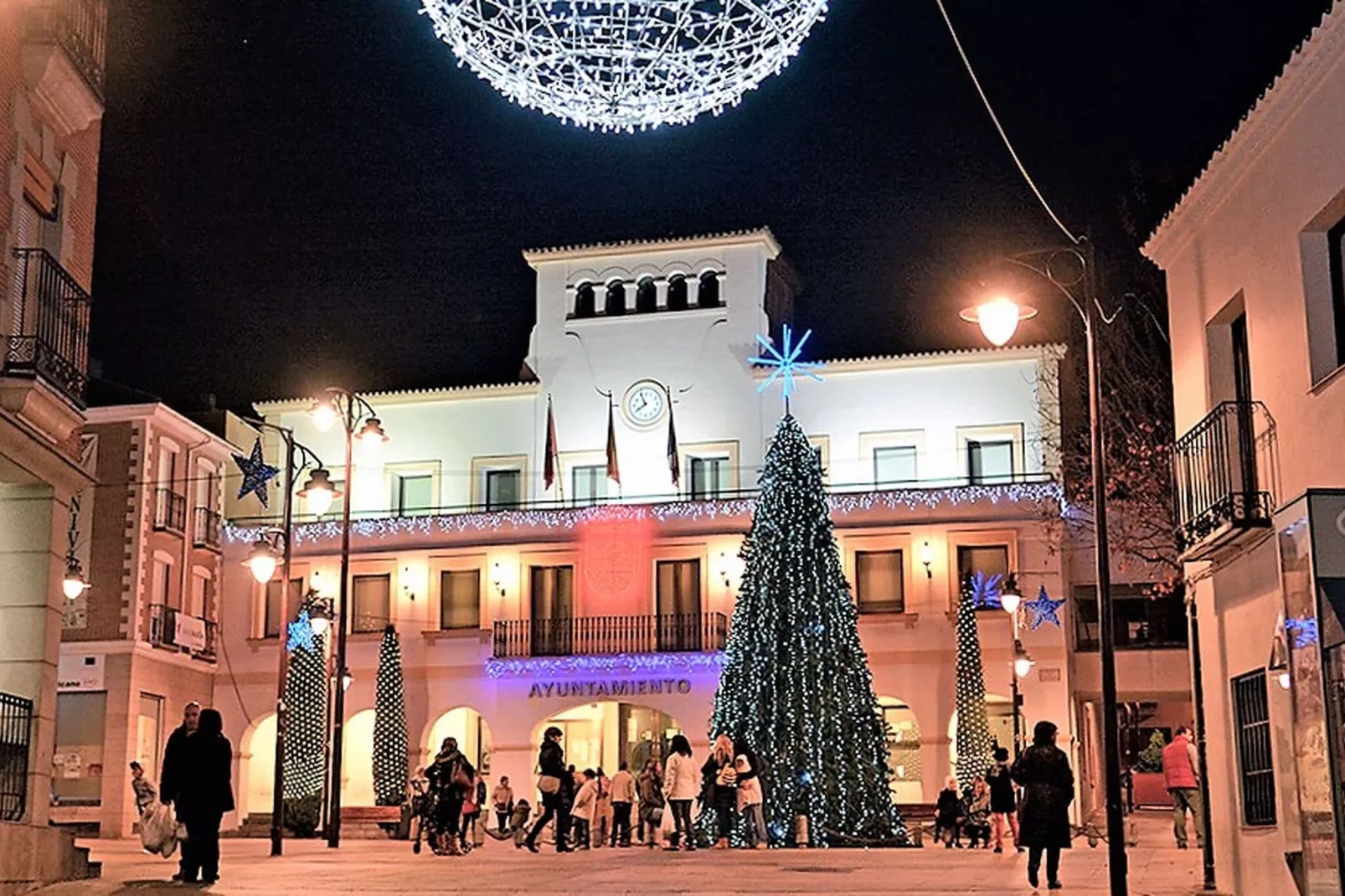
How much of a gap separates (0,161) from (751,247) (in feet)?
95.2

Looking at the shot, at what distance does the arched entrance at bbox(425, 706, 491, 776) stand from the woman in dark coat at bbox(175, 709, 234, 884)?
27.6 m

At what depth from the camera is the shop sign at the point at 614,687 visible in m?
43.2

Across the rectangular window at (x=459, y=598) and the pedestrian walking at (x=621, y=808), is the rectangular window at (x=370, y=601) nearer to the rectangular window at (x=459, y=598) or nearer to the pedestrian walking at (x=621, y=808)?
the rectangular window at (x=459, y=598)

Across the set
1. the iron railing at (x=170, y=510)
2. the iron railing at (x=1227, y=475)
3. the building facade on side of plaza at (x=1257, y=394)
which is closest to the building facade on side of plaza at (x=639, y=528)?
the iron railing at (x=170, y=510)

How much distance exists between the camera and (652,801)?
31156mm

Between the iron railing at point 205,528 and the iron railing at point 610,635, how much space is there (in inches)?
310

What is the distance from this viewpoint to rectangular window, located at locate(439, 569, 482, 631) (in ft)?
148

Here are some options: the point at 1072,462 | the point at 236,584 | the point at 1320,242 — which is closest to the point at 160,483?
the point at 236,584

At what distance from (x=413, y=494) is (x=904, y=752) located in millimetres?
14042

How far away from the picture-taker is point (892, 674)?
42.3 meters

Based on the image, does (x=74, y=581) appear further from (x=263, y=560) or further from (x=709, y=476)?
(x=709, y=476)

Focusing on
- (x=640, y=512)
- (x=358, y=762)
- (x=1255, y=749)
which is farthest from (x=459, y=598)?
(x=1255, y=749)

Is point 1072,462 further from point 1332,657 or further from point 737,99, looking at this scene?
point 1332,657

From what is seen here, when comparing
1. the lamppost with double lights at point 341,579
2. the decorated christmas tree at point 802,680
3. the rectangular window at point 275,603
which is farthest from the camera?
the rectangular window at point 275,603
